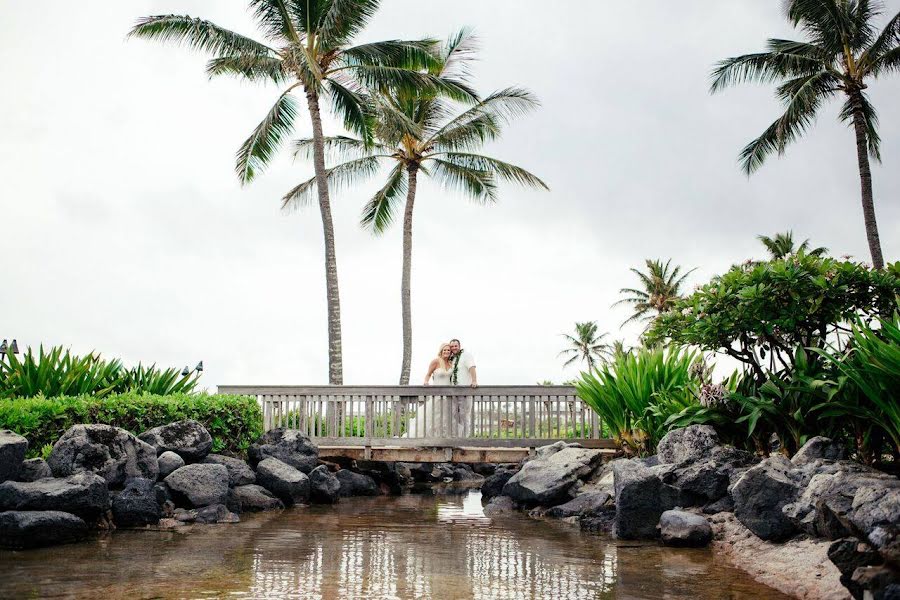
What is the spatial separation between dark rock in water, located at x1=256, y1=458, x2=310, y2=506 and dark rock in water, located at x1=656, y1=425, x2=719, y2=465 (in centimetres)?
542

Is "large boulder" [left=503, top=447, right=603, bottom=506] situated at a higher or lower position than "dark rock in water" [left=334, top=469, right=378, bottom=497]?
higher

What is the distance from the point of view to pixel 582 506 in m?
10.7

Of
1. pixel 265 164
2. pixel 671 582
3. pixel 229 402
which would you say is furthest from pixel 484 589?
pixel 265 164

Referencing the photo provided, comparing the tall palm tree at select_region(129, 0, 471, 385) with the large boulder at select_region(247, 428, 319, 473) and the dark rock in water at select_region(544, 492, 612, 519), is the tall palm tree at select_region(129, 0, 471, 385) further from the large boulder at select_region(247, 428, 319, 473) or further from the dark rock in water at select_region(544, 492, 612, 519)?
the dark rock in water at select_region(544, 492, 612, 519)

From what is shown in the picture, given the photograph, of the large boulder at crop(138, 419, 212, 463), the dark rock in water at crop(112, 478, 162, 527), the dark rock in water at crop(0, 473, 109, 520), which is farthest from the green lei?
the dark rock in water at crop(0, 473, 109, 520)

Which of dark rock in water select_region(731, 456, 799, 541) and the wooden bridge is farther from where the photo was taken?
the wooden bridge

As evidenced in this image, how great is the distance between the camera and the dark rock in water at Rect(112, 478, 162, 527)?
933 cm

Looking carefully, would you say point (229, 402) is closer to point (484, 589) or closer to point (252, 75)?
point (484, 589)

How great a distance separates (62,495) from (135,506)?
3.47 ft

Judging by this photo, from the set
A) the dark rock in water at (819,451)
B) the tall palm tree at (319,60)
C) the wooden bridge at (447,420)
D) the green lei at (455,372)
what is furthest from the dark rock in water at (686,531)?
the tall palm tree at (319,60)

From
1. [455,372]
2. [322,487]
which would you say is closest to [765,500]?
[322,487]

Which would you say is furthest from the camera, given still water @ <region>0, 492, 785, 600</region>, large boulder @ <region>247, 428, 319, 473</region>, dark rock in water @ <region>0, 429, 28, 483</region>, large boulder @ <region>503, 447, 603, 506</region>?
large boulder @ <region>247, 428, 319, 473</region>

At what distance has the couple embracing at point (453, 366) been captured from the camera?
15.1 metres

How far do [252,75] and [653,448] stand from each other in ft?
48.4
